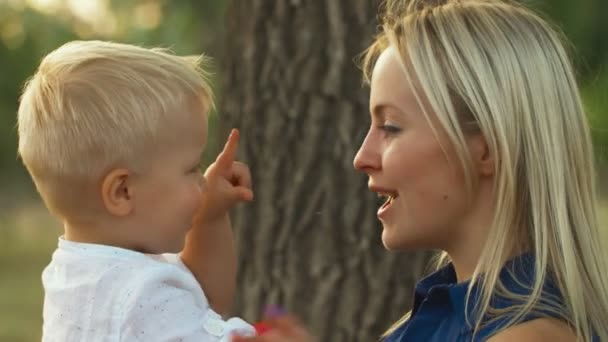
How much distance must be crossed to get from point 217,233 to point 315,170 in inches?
50.1

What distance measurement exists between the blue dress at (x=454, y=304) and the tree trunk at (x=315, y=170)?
4.13ft

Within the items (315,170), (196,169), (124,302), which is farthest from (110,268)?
(315,170)

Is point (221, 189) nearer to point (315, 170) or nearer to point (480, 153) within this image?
point (480, 153)

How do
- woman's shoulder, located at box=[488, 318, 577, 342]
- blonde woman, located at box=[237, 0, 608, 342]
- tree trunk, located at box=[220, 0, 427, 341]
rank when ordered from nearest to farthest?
woman's shoulder, located at box=[488, 318, 577, 342] → blonde woman, located at box=[237, 0, 608, 342] → tree trunk, located at box=[220, 0, 427, 341]

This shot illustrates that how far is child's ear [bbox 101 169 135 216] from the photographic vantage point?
2.59 meters

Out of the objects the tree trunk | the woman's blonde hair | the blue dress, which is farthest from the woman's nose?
the tree trunk

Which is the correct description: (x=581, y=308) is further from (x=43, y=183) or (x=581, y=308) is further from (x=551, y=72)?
(x=43, y=183)

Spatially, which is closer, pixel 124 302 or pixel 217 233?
pixel 124 302

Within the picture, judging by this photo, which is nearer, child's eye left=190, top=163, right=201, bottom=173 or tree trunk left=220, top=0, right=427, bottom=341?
child's eye left=190, top=163, right=201, bottom=173

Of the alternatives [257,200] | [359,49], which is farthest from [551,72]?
[257,200]

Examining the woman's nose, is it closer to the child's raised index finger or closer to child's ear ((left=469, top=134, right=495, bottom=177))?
child's ear ((left=469, top=134, right=495, bottom=177))

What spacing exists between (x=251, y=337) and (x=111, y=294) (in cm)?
30

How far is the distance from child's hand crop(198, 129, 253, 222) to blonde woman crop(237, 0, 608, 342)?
0.34m

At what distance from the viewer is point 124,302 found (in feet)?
8.23
